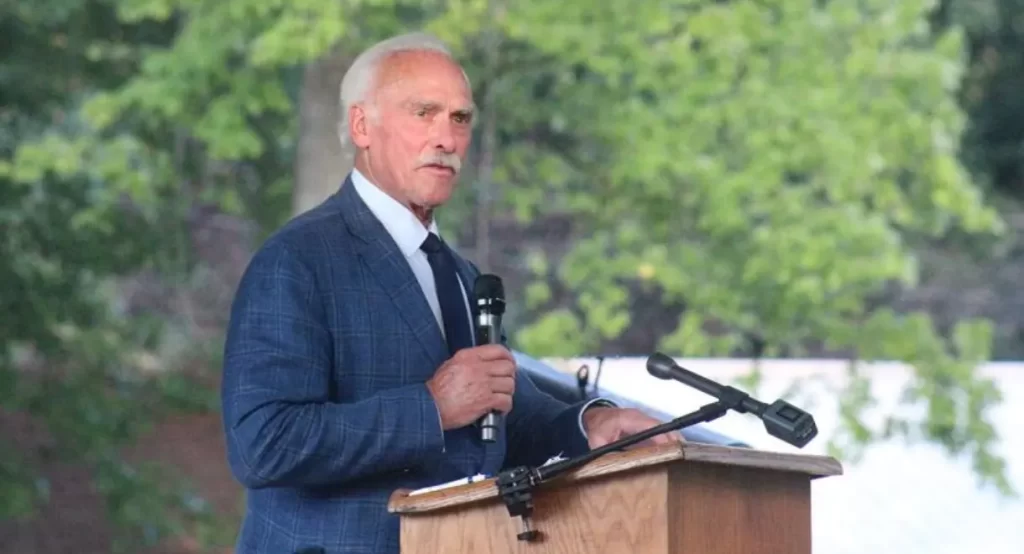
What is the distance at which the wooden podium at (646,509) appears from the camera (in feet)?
7.55

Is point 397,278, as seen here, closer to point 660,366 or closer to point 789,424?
point 660,366

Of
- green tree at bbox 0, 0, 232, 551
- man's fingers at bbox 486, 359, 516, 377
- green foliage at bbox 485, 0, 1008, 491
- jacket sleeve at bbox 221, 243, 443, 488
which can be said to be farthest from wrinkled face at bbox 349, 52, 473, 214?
green tree at bbox 0, 0, 232, 551

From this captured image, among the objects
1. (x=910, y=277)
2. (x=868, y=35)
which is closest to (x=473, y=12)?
(x=868, y=35)

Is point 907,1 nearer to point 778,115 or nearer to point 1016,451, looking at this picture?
point 778,115

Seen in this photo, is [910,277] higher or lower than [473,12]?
lower

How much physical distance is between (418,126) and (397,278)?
0.27 m

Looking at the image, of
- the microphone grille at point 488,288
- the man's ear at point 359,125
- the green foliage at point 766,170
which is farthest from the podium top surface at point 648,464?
the green foliage at point 766,170

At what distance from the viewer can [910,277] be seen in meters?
9.34

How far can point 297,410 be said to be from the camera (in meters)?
2.58

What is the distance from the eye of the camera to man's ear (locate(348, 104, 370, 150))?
2.94 m

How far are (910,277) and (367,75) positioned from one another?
22.5 feet

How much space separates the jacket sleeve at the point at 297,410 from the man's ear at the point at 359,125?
0.35m

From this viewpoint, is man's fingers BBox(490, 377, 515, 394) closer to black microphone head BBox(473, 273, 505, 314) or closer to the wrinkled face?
black microphone head BBox(473, 273, 505, 314)

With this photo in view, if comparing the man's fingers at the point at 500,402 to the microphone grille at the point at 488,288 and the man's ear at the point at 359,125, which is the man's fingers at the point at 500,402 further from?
the man's ear at the point at 359,125
